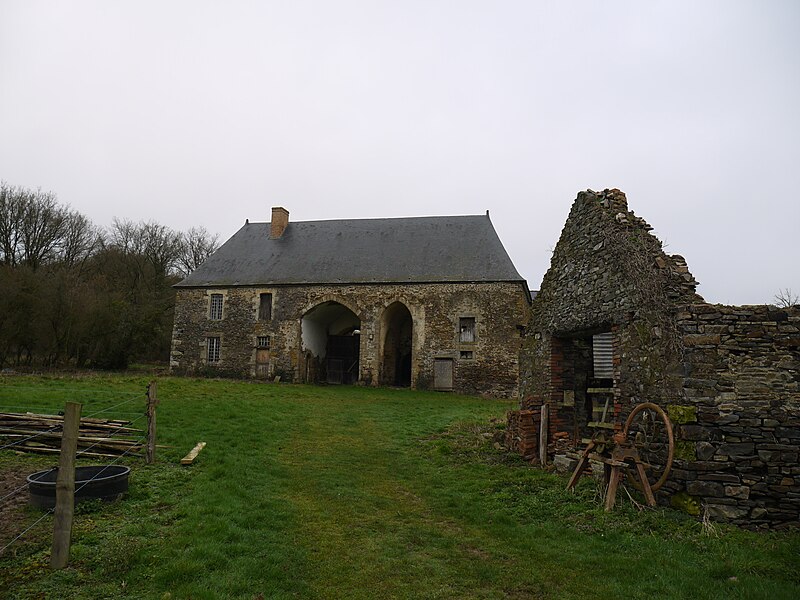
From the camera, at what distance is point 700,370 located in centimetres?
675

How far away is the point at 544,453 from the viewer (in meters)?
9.49

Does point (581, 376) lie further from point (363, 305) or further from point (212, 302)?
point (212, 302)

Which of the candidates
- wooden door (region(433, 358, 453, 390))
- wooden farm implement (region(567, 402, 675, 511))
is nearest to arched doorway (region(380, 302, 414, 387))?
wooden door (region(433, 358, 453, 390))

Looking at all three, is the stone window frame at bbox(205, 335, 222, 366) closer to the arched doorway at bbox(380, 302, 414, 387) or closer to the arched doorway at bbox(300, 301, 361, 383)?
the arched doorway at bbox(300, 301, 361, 383)

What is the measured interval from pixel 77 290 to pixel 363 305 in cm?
1347

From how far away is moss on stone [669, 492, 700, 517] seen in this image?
6438 millimetres

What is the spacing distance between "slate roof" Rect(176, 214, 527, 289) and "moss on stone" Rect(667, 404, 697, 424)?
60.3 feet

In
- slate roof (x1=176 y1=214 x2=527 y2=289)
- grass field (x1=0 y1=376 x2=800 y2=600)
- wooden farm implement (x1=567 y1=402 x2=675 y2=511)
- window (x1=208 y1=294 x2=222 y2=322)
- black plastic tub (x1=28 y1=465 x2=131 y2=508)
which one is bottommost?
grass field (x1=0 y1=376 x2=800 y2=600)

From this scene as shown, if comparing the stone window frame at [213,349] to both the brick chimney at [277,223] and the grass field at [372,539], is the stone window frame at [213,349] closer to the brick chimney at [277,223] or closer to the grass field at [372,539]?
the brick chimney at [277,223]

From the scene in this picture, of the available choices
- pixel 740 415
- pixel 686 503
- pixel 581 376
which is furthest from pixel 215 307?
pixel 740 415

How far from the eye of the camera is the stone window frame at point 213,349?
28625 millimetres

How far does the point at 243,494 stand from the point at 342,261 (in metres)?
21.6

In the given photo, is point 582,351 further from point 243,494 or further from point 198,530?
point 198,530

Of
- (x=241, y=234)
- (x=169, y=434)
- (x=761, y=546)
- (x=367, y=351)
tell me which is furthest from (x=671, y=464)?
(x=241, y=234)
